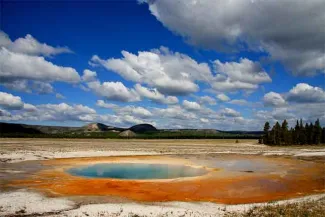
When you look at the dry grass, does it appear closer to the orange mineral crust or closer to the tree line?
the orange mineral crust

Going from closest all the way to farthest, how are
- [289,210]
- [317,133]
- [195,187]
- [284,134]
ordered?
1. [289,210]
2. [195,187]
3. [284,134]
4. [317,133]

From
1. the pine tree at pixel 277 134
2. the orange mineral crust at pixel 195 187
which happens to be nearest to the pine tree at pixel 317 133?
the pine tree at pixel 277 134

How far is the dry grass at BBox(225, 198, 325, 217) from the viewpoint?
60.8 ft

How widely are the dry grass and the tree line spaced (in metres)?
99.5

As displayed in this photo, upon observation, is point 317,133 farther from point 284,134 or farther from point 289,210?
point 289,210

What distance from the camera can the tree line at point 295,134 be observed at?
116062 mm

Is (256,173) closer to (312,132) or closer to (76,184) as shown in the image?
(76,184)

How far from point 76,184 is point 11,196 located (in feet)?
22.7

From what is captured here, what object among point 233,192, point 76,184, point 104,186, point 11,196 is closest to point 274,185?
point 233,192

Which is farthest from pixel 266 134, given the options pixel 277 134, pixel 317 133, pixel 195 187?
pixel 195 187

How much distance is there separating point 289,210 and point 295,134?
107m

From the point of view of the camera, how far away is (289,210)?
19.4 metres

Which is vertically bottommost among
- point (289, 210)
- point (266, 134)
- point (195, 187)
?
point (195, 187)

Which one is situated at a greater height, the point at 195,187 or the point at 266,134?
the point at 266,134
